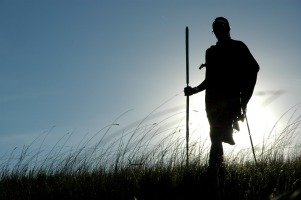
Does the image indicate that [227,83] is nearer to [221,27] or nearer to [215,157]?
[221,27]

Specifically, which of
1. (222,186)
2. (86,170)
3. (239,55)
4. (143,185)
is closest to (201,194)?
(222,186)

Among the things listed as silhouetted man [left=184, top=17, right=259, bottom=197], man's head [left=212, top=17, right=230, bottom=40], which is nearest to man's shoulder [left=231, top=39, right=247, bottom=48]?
silhouetted man [left=184, top=17, right=259, bottom=197]

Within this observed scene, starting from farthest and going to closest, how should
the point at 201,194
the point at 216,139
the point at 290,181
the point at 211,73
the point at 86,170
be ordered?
the point at 86,170 < the point at 211,73 < the point at 216,139 < the point at 290,181 < the point at 201,194

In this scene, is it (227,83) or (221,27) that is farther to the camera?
(221,27)

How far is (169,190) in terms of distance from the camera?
4.50 meters

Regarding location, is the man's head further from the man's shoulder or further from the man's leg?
the man's leg

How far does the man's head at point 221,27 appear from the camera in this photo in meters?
5.70

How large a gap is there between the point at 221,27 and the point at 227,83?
789mm

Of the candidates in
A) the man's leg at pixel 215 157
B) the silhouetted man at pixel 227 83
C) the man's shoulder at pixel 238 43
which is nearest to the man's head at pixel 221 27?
the silhouetted man at pixel 227 83

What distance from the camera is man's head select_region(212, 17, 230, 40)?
5.70 metres

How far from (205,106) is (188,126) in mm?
953

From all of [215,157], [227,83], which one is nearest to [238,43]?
[227,83]

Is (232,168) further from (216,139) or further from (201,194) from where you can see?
(201,194)

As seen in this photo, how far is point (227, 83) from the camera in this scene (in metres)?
5.58
